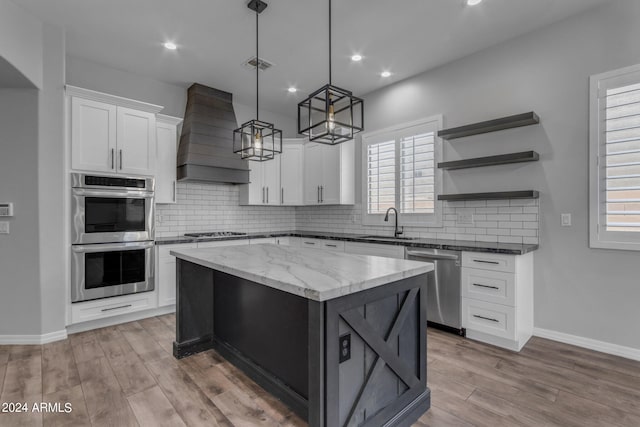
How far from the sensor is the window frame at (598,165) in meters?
2.76

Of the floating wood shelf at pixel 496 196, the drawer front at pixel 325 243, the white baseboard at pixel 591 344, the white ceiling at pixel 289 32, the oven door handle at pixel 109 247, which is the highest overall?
the white ceiling at pixel 289 32

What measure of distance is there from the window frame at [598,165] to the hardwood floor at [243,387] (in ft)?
3.24

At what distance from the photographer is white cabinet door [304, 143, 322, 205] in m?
5.14

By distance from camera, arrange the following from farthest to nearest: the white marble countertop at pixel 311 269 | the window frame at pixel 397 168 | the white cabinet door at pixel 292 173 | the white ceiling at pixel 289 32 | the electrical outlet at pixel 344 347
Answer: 1. the white cabinet door at pixel 292 173
2. the window frame at pixel 397 168
3. the white ceiling at pixel 289 32
4. the electrical outlet at pixel 344 347
5. the white marble countertop at pixel 311 269

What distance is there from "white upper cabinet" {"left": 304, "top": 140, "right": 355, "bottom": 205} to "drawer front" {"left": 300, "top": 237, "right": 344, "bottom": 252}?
2.04ft

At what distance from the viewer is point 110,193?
3.42m

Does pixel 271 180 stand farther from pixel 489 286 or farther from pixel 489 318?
pixel 489 318

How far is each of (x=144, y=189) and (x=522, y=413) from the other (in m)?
3.93

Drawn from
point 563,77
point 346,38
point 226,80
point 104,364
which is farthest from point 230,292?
point 563,77

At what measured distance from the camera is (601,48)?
2.84 m

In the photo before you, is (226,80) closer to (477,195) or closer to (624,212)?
(477,195)

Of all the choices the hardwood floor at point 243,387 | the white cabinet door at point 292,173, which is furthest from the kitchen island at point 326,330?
the white cabinet door at point 292,173

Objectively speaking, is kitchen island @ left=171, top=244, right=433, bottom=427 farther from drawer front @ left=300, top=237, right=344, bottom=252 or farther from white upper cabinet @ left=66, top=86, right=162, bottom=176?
drawer front @ left=300, top=237, right=344, bottom=252

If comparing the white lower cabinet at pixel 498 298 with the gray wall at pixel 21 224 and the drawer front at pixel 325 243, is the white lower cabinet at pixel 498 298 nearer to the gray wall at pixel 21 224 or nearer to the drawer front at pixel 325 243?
the drawer front at pixel 325 243
